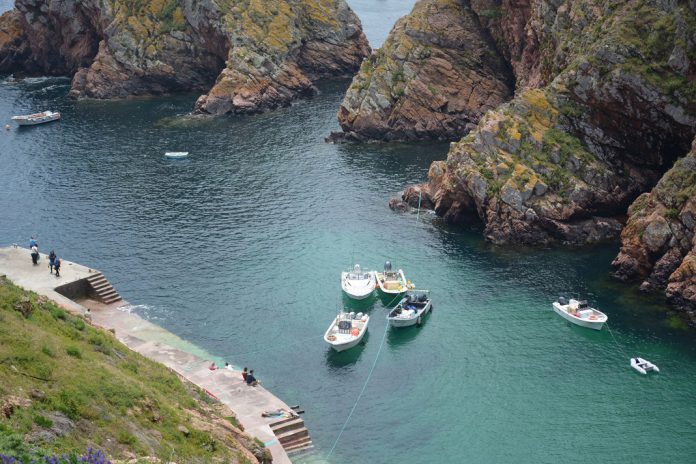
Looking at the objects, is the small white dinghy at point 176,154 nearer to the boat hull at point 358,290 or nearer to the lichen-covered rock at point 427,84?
the lichen-covered rock at point 427,84

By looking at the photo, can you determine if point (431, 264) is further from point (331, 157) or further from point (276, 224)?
point (331, 157)

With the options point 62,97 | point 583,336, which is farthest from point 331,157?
point 62,97

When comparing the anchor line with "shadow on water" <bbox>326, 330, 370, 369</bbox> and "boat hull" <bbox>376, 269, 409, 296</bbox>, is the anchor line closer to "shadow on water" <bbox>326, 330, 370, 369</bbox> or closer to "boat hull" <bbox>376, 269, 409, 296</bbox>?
"shadow on water" <bbox>326, 330, 370, 369</bbox>

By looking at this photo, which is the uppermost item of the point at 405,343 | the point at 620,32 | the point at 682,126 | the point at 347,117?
the point at 620,32

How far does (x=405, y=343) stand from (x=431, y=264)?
18864 mm

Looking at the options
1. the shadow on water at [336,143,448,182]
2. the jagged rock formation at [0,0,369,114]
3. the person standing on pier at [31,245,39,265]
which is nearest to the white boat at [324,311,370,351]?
the person standing on pier at [31,245,39,265]

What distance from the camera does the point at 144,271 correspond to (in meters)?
101

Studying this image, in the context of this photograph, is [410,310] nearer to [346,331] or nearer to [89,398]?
[346,331]

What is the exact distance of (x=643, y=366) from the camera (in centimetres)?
7881

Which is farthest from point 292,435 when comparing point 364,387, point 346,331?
point 346,331

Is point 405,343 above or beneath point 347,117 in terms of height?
beneath

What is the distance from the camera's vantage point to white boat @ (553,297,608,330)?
86.3m

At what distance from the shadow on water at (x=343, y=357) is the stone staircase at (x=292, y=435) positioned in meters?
13.1

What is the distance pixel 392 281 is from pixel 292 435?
31831 millimetres
